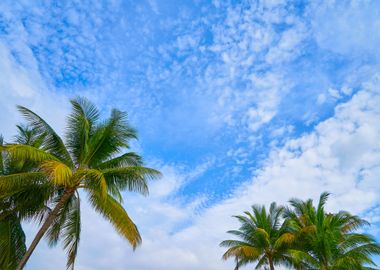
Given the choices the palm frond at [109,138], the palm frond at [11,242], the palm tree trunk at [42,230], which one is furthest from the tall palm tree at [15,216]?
the palm frond at [109,138]

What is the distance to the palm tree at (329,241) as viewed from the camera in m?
19.9

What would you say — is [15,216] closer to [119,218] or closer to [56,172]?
[119,218]

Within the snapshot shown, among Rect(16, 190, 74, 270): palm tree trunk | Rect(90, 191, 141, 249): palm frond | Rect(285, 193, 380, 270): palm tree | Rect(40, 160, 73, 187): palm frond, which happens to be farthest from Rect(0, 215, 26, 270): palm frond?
Rect(285, 193, 380, 270): palm tree

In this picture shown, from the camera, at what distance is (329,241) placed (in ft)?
67.2

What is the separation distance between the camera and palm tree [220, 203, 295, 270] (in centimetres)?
2492

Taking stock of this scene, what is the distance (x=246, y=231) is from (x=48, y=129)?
56.6 feet

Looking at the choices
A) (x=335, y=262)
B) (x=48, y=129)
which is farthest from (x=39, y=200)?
(x=335, y=262)

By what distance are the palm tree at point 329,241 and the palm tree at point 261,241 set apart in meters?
1.28

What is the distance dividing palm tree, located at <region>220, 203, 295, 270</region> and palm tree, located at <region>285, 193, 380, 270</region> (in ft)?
4.21

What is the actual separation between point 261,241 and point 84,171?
16.5 metres

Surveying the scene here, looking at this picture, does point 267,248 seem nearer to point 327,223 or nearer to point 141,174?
point 327,223

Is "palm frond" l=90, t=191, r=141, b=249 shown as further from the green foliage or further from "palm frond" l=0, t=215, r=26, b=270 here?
the green foliage

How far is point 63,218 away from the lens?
1562cm

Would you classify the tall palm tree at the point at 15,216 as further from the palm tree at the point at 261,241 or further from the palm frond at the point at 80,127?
the palm tree at the point at 261,241
